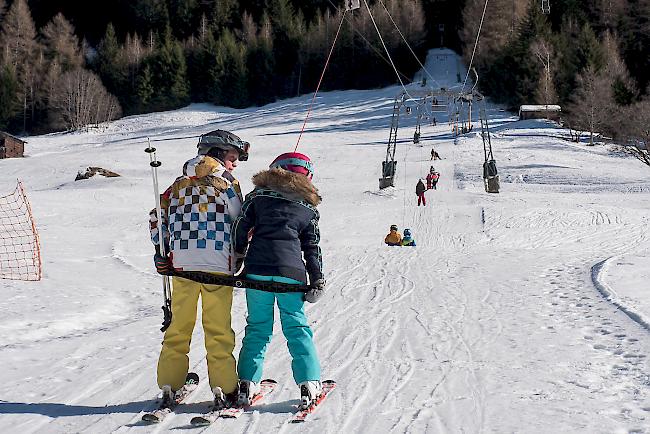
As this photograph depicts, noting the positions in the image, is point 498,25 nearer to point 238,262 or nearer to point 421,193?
point 421,193

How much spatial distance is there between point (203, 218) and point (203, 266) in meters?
0.33

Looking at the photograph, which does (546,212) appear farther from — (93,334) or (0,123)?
(0,123)

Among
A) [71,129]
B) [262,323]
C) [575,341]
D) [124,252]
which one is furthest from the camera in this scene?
[71,129]

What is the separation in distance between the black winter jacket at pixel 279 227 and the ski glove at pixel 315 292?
48 millimetres

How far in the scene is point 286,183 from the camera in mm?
4852

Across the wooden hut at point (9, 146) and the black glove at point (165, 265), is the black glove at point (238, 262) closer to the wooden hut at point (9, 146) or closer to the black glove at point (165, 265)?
the black glove at point (165, 265)

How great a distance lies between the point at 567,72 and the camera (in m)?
61.2

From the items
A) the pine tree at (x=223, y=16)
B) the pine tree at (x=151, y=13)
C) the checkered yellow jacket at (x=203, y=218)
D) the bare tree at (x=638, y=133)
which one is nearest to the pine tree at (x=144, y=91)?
the pine tree at (x=223, y=16)

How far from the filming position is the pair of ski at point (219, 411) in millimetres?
4656

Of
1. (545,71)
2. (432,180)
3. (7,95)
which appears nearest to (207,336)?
(432,180)

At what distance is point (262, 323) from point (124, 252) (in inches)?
439

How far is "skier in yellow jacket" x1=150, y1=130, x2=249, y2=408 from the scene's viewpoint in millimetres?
4906

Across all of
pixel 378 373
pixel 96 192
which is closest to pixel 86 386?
→ pixel 378 373

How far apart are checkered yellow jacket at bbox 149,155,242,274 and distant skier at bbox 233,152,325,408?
5.0 inches
